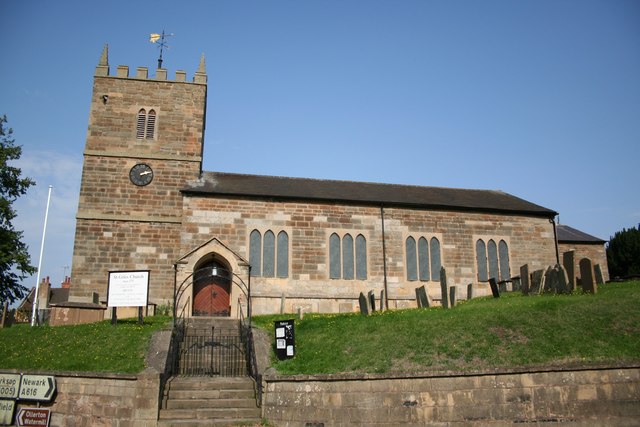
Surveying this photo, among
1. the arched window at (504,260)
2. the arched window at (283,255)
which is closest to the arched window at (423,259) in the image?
the arched window at (504,260)

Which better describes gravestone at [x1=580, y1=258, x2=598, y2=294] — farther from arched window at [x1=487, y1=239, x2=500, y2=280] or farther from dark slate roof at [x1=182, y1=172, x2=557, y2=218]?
dark slate roof at [x1=182, y1=172, x2=557, y2=218]

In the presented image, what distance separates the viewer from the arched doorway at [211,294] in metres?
26.0

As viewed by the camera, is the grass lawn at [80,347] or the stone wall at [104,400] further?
the grass lawn at [80,347]

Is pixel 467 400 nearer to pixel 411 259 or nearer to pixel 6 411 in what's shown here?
pixel 6 411

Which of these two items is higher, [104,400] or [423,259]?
[423,259]

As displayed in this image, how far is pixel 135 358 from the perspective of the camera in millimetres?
15883

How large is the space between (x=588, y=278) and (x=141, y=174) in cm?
2163

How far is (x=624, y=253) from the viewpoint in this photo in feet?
148

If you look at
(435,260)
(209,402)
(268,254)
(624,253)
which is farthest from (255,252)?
(624,253)

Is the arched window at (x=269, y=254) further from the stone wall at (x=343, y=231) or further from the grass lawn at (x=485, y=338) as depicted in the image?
the grass lawn at (x=485, y=338)

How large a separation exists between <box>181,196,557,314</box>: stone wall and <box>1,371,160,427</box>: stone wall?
11.7 metres

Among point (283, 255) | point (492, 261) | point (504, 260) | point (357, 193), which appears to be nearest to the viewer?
point (283, 255)

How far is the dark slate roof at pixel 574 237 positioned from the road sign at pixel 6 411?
30.0 meters

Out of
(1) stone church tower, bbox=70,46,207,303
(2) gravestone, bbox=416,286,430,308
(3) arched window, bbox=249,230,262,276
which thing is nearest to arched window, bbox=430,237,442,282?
(2) gravestone, bbox=416,286,430,308
